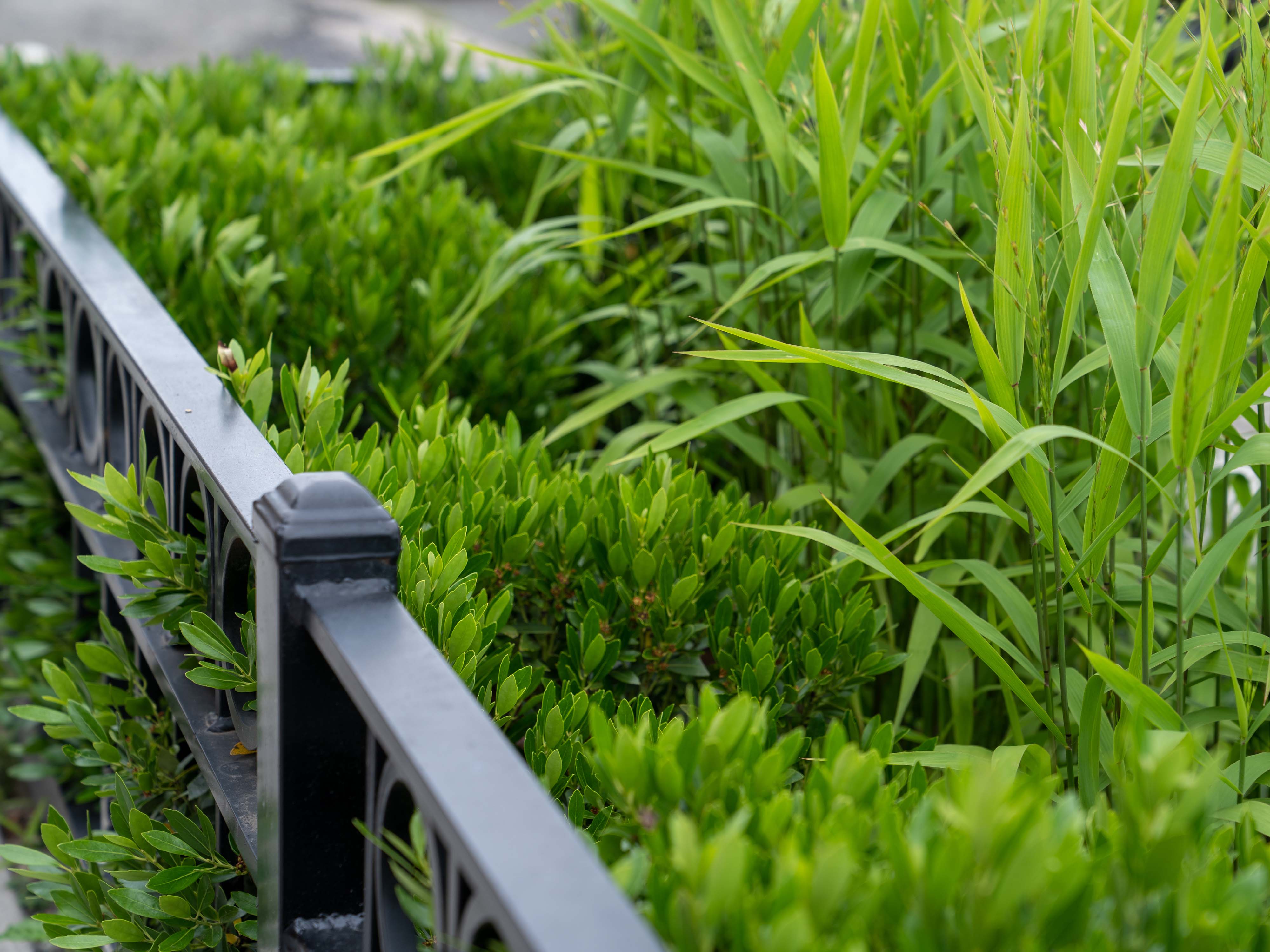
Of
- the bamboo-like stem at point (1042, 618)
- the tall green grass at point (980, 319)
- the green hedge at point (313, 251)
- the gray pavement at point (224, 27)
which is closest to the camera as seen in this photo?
the tall green grass at point (980, 319)

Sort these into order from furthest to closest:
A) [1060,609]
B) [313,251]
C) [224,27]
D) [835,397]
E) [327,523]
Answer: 1. [224,27]
2. [313,251]
3. [835,397]
4. [1060,609]
5. [327,523]

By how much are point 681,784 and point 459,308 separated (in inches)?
59.1

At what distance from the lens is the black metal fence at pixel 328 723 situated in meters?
0.77

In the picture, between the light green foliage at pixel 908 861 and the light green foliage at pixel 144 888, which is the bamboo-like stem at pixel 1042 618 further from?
the light green foliage at pixel 144 888

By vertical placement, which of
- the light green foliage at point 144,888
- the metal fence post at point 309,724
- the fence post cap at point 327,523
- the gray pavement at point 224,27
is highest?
the gray pavement at point 224,27

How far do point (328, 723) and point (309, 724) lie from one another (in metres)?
0.02

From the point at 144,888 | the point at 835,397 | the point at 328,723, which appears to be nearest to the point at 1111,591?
the point at 835,397

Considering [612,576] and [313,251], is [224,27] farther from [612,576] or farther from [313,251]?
[612,576]

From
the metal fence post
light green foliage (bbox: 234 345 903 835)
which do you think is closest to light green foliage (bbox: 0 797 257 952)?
the metal fence post

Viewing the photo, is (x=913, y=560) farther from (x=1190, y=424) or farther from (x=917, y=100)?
(x=1190, y=424)

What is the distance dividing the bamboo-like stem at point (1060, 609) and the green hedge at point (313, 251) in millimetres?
967

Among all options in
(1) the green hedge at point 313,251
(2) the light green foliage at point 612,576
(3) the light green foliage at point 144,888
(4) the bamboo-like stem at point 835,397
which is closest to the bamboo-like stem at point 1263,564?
(2) the light green foliage at point 612,576

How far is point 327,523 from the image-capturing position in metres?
1.05

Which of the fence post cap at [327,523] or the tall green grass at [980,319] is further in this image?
the tall green grass at [980,319]
